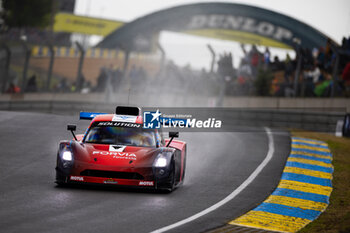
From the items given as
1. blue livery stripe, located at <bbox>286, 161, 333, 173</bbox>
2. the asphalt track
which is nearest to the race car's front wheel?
the asphalt track

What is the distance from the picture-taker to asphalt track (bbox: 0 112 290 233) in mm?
7074

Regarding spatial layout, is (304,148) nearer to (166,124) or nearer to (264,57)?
(166,124)

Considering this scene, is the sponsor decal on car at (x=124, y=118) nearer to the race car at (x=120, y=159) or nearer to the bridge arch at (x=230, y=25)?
the race car at (x=120, y=159)

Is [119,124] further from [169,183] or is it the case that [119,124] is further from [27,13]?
[27,13]

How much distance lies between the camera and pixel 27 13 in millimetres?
61000

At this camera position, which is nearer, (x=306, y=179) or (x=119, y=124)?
(x=119, y=124)

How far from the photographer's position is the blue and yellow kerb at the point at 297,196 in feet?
26.6

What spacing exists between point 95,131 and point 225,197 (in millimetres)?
2339

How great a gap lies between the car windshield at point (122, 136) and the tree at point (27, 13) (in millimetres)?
51417

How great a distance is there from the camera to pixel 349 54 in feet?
84.8

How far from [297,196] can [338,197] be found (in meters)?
0.75

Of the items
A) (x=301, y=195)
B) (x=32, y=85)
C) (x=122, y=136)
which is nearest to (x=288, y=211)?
(x=301, y=195)

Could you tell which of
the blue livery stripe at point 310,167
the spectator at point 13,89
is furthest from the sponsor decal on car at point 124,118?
the spectator at point 13,89

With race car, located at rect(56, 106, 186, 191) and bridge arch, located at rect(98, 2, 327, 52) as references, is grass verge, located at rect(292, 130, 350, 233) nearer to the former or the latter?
race car, located at rect(56, 106, 186, 191)
